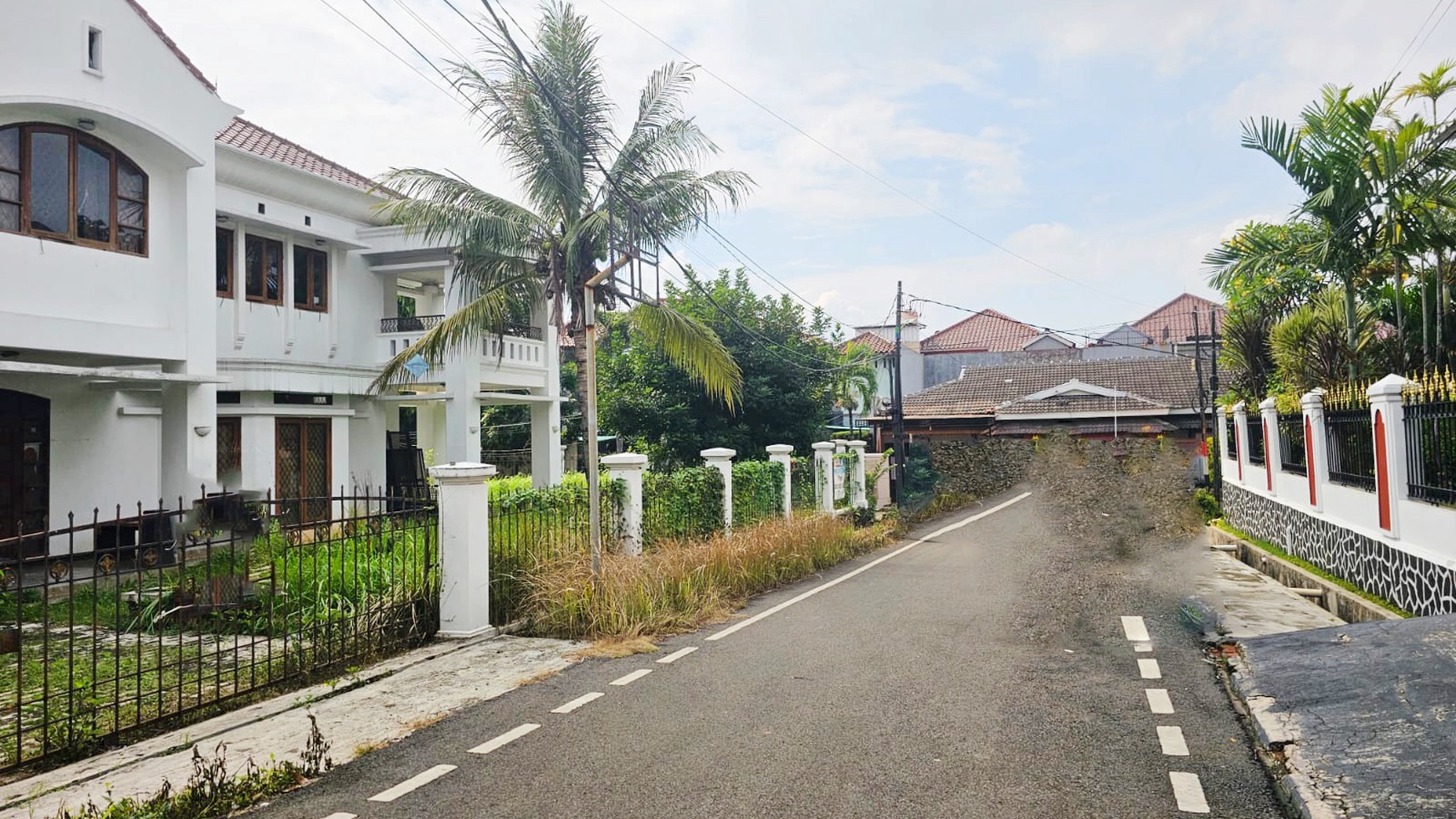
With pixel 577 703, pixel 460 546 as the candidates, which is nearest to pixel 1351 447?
pixel 577 703

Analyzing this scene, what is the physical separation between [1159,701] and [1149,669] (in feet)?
3.28

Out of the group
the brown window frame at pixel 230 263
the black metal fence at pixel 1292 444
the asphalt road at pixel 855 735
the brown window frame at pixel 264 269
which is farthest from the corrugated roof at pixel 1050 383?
the asphalt road at pixel 855 735

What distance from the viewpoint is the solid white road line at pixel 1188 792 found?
15.5 feet

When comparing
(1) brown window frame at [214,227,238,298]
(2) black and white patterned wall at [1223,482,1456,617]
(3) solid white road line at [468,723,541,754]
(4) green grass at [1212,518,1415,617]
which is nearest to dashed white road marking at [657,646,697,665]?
(3) solid white road line at [468,723,541,754]

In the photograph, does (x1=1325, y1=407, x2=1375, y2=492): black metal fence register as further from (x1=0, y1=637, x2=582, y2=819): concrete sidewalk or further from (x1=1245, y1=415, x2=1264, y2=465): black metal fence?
(x1=0, y1=637, x2=582, y2=819): concrete sidewalk

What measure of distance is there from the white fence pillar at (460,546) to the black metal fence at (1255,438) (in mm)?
13737

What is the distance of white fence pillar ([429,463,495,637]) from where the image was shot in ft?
29.6

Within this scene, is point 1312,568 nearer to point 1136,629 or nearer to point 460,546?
point 1136,629

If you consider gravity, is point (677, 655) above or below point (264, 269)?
below

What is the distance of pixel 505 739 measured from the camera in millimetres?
6070

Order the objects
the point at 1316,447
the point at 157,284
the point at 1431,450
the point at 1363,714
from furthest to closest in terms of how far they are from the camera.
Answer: the point at 157,284
the point at 1316,447
the point at 1431,450
the point at 1363,714

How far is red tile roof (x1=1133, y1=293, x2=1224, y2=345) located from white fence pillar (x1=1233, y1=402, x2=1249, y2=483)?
34.0m

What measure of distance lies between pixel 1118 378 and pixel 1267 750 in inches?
1237

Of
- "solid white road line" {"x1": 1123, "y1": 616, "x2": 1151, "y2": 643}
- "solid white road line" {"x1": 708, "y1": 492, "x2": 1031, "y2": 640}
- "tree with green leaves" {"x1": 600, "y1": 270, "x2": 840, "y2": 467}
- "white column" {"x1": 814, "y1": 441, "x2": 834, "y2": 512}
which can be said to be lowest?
"solid white road line" {"x1": 708, "y1": 492, "x2": 1031, "y2": 640}
